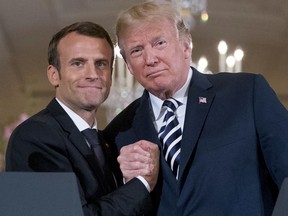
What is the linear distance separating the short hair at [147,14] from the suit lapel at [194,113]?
0.12 m

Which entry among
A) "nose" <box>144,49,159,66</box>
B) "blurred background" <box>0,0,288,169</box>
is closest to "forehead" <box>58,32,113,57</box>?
"nose" <box>144,49,159,66</box>

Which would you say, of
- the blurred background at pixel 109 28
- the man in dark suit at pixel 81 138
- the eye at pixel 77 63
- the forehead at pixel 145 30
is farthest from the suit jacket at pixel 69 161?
the blurred background at pixel 109 28

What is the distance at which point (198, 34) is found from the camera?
15.3ft

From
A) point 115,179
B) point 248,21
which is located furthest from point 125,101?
point 115,179

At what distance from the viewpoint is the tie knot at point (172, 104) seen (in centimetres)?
131

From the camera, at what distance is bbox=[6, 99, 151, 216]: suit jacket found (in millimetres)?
1113

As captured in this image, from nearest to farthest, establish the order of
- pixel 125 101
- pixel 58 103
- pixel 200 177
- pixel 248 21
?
pixel 200 177
pixel 58 103
pixel 125 101
pixel 248 21

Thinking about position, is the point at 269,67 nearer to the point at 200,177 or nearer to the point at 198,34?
the point at 198,34

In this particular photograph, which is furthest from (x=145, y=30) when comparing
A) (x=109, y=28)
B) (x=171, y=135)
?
(x=109, y=28)

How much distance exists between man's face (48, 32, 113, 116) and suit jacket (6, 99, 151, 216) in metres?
0.05

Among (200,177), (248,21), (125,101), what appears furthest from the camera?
(248,21)

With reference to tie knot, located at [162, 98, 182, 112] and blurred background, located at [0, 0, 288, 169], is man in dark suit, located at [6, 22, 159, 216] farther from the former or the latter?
blurred background, located at [0, 0, 288, 169]

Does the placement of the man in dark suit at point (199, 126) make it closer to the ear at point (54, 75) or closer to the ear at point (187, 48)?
the ear at point (187, 48)

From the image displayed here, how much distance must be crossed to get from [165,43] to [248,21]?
3443mm
